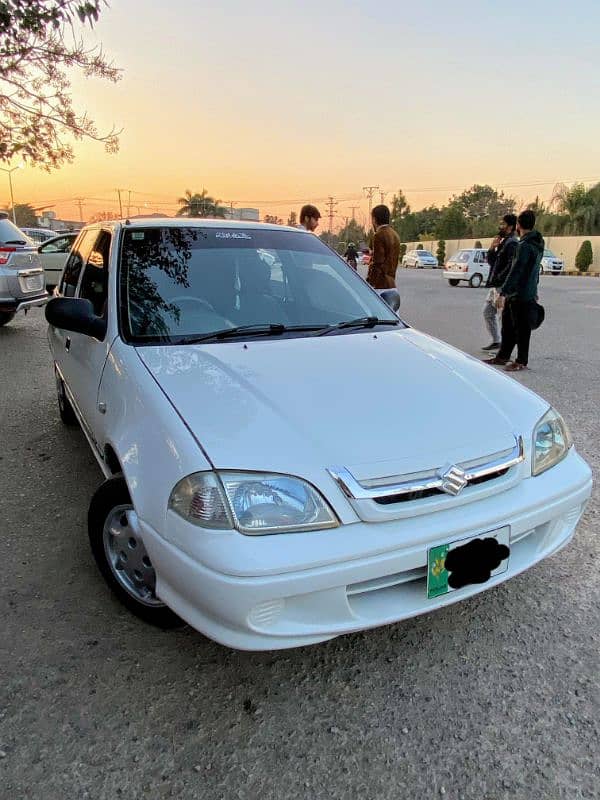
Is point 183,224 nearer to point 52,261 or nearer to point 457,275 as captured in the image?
point 52,261

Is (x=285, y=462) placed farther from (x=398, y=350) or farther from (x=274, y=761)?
(x=398, y=350)

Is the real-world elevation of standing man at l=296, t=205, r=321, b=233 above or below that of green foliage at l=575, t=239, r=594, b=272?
above

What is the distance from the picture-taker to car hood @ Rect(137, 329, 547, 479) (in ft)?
5.85

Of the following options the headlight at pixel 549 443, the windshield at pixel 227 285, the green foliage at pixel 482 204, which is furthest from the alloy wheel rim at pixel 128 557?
the green foliage at pixel 482 204

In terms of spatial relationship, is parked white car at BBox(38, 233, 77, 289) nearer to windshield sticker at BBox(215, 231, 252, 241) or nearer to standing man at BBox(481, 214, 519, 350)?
standing man at BBox(481, 214, 519, 350)

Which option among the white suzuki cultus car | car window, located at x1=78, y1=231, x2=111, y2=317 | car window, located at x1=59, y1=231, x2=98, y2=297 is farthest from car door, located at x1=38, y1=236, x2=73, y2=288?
the white suzuki cultus car

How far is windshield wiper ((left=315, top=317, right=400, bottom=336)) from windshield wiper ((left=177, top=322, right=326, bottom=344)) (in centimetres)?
5

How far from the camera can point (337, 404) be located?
203 cm

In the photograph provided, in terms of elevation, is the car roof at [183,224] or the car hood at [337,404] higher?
the car roof at [183,224]

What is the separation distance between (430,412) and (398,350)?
0.68 meters

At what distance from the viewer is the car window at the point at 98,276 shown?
2.92 m

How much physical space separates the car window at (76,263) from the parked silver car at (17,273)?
4450 mm

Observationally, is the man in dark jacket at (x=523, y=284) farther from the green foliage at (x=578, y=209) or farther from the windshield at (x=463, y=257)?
the green foliage at (x=578, y=209)

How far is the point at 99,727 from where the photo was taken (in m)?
1.75
